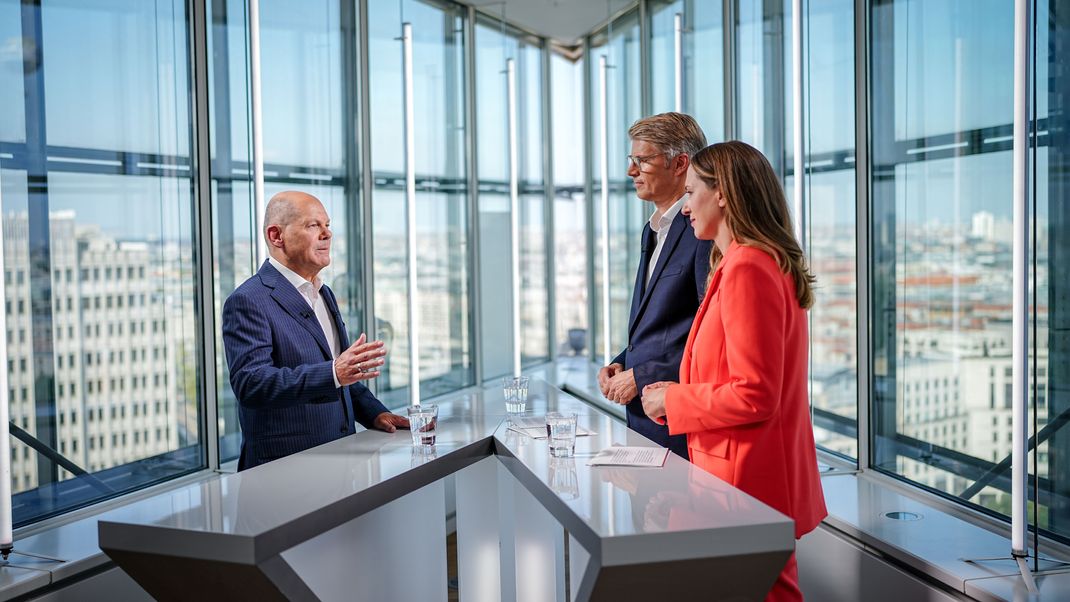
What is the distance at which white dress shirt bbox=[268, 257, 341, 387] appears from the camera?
264 cm

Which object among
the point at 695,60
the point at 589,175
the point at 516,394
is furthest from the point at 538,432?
the point at 589,175

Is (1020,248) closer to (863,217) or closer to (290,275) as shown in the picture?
(863,217)

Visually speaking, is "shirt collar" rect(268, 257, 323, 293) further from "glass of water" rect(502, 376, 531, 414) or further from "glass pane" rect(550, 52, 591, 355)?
"glass pane" rect(550, 52, 591, 355)

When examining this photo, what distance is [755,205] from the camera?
2.05 m

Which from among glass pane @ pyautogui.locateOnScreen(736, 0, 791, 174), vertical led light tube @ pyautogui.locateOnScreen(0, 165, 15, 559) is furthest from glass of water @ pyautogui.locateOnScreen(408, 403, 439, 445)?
glass pane @ pyautogui.locateOnScreen(736, 0, 791, 174)

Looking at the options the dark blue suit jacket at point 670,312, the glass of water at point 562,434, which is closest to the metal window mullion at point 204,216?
the dark blue suit jacket at point 670,312

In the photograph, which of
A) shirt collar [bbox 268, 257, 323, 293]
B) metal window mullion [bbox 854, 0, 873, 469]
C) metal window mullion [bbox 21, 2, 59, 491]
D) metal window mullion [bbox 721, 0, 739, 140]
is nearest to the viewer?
shirt collar [bbox 268, 257, 323, 293]

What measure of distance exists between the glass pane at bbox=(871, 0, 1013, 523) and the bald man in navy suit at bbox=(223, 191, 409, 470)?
2071mm

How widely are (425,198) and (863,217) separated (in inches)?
113

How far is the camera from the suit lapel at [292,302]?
2.57 metres

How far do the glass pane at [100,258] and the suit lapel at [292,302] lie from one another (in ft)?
3.77

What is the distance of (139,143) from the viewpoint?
3.64 meters

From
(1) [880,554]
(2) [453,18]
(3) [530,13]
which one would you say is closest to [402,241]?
(2) [453,18]

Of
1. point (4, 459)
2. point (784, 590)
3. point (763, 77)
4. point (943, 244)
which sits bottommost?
point (784, 590)
